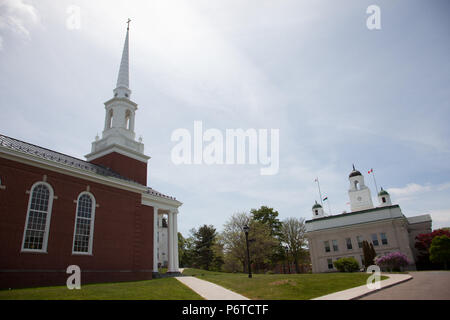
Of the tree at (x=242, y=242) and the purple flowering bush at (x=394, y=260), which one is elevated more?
the tree at (x=242, y=242)

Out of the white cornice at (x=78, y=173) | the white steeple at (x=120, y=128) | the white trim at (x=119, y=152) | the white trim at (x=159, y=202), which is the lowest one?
the white trim at (x=159, y=202)

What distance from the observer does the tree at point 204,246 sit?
5650cm

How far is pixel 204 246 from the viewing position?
5769 centimetres

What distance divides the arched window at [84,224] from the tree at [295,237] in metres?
44.5

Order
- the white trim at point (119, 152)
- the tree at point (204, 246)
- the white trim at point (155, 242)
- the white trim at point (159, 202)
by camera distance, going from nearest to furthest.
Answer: the white trim at point (155, 242) → the white trim at point (159, 202) → the white trim at point (119, 152) → the tree at point (204, 246)

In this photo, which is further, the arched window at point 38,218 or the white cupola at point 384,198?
the white cupola at point 384,198

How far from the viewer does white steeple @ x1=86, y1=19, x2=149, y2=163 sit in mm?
28094

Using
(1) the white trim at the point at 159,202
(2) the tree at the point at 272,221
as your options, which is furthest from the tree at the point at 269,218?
(1) the white trim at the point at 159,202

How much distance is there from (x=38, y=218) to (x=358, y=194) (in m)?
53.2

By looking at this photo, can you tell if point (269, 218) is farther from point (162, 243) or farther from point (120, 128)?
point (120, 128)

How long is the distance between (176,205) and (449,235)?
37907mm

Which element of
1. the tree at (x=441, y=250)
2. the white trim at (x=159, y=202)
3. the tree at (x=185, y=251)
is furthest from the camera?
the tree at (x=185, y=251)

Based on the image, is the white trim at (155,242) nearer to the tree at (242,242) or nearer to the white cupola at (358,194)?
the tree at (242,242)

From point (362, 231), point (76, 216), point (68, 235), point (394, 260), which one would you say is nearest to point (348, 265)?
point (394, 260)
